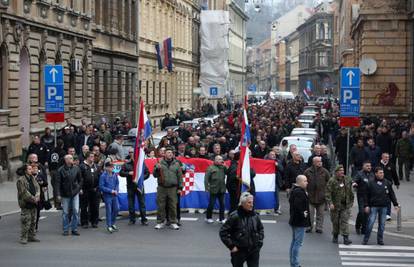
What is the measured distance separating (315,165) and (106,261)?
5313mm

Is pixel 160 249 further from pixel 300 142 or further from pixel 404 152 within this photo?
pixel 404 152

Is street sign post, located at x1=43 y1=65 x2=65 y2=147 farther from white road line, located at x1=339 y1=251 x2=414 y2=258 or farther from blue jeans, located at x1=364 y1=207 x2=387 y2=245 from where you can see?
white road line, located at x1=339 y1=251 x2=414 y2=258

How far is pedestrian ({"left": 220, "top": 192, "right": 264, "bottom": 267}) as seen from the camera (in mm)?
11055

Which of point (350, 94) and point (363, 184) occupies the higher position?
point (350, 94)

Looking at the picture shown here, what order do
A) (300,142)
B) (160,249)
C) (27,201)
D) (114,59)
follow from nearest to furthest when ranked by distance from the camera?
(160,249) < (27,201) < (300,142) < (114,59)

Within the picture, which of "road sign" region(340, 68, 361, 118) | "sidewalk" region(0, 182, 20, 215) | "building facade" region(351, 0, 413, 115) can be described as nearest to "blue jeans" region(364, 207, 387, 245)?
"road sign" region(340, 68, 361, 118)

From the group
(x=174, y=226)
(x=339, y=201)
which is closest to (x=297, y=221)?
(x=339, y=201)

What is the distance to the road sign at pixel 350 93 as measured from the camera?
75.1ft

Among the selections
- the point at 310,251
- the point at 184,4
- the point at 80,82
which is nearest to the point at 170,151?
the point at 310,251

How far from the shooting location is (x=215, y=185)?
1931 centimetres

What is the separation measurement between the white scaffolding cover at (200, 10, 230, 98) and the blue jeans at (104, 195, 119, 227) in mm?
55544

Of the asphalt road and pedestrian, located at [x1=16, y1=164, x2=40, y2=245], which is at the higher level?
pedestrian, located at [x1=16, y1=164, x2=40, y2=245]

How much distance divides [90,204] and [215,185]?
2610 millimetres

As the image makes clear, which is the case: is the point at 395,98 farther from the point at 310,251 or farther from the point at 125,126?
the point at 310,251
